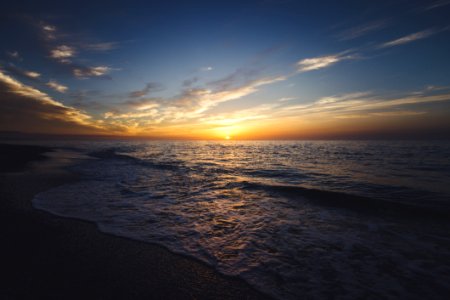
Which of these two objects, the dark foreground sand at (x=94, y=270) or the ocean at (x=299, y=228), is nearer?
the dark foreground sand at (x=94, y=270)

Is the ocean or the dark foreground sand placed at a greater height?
the dark foreground sand

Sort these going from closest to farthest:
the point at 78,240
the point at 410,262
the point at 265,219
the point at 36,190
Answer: the point at 410,262, the point at 78,240, the point at 265,219, the point at 36,190

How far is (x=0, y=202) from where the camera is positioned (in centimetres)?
873

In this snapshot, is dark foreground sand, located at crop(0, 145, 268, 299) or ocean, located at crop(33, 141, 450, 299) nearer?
dark foreground sand, located at crop(0, 145, 268, 299)

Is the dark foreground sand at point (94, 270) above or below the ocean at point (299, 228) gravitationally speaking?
above

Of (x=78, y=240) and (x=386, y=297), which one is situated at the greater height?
(x=78, y=240)

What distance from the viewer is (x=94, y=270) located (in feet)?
14.0

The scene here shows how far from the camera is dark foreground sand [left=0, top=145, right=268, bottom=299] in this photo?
143 inches

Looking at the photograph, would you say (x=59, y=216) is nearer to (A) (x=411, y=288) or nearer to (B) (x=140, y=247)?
(B) (x=140, y=247)

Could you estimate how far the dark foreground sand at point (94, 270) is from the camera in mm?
3641

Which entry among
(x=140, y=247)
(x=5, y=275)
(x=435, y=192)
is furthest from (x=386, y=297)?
(x=435, y=192)

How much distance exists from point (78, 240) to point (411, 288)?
7.82 m

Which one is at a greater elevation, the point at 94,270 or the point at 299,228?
the point at 94,270

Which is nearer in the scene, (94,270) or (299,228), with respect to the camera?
(94,270)
